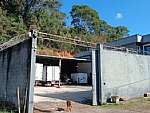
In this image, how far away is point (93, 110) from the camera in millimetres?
11914

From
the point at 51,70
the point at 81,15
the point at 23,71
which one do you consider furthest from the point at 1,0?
the point at 23,71

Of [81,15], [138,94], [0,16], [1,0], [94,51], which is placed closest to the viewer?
[94,51]

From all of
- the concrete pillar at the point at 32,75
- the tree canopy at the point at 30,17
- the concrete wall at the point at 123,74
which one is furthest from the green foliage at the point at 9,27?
the concrete pillar at the point at 32,75

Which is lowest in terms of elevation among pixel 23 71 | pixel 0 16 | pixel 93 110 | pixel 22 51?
pixel 93 110

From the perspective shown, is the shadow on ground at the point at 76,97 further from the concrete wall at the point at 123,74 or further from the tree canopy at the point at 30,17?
the tree canopy at the point at 30,17

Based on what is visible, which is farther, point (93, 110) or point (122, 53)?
point (122, 53)

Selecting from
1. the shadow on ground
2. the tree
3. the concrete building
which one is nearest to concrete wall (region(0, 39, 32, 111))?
the shadow on ground

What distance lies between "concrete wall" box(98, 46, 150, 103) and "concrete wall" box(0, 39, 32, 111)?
4019 millimetres

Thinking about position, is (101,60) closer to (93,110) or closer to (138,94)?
(93,110)

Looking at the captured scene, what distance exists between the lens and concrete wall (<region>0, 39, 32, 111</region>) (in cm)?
1161

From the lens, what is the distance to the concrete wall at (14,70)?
11609 mm

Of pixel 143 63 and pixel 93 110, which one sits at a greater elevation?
pixel 143 63

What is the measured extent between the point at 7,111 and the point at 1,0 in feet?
109

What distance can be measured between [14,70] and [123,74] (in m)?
6.28
